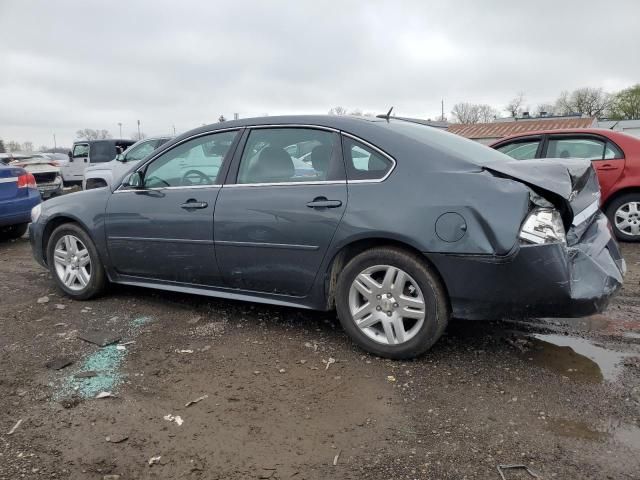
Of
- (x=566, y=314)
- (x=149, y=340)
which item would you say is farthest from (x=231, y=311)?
(x=566, y=314)

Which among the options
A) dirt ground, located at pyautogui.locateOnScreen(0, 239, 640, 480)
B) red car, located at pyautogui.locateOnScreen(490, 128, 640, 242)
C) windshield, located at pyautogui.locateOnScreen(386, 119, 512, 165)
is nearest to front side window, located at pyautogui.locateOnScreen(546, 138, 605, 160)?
red car, located at pyautogui.locateOnScreen(490, 128, 640, 242)

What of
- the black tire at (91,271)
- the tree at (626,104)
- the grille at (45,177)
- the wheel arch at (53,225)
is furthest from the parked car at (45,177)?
the tree at (626,104)

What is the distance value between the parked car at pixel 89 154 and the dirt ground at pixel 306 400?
1305 cm

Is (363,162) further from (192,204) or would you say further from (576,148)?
(576,148)

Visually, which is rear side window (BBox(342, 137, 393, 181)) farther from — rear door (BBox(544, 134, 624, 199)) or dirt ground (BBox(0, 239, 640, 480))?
rear door (BBox(544, 134, 624, 199))

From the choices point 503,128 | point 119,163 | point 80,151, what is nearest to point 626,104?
point 503,128

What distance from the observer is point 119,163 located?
11.1 meters

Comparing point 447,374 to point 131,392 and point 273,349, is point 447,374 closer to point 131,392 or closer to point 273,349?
point 273,349

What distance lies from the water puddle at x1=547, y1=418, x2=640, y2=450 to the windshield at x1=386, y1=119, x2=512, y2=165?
1.51 m

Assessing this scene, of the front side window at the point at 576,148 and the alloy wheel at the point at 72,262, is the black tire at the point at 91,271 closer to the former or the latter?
the alloy wheel at the point at 72,262

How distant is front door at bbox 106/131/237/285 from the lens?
3908mm

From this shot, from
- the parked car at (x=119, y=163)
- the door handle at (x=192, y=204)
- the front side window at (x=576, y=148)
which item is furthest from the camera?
the parked car at (x=119, y=163)

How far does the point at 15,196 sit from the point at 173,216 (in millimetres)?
4882

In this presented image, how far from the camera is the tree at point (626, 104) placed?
213ft
